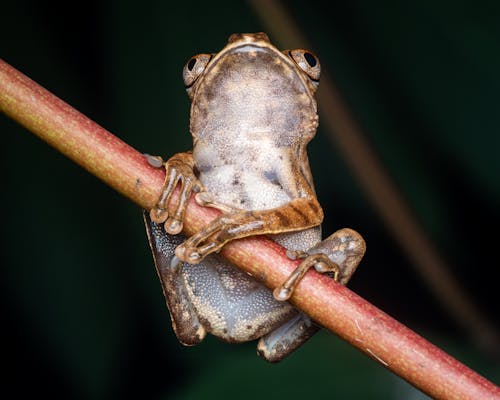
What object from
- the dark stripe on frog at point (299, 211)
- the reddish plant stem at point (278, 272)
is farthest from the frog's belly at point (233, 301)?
the reddish plant stem at point (278, 272)

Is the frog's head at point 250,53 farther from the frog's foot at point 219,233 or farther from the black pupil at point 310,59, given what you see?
the frog's foot at point 219,233

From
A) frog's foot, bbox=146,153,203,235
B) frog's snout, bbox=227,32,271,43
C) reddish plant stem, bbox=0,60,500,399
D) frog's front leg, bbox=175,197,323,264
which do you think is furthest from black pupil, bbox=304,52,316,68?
reddish plant stem, bbox=0,60,500,399

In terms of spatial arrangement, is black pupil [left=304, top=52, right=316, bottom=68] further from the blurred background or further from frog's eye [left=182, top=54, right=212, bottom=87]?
the blurred background

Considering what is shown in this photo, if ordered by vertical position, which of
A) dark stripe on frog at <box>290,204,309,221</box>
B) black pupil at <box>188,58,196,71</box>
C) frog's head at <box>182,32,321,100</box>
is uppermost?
black pupil at <box>188,58,196,71</box>

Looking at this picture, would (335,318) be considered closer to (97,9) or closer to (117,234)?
(117,234)

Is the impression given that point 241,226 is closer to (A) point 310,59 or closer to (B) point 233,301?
(B) point 233,301

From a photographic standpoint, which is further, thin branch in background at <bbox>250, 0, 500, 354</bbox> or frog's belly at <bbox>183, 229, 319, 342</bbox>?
thin branch in background at <bbox>250, 0, 500, 354</bbox>

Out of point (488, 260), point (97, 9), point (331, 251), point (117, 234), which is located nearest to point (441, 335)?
point (488, 260)
